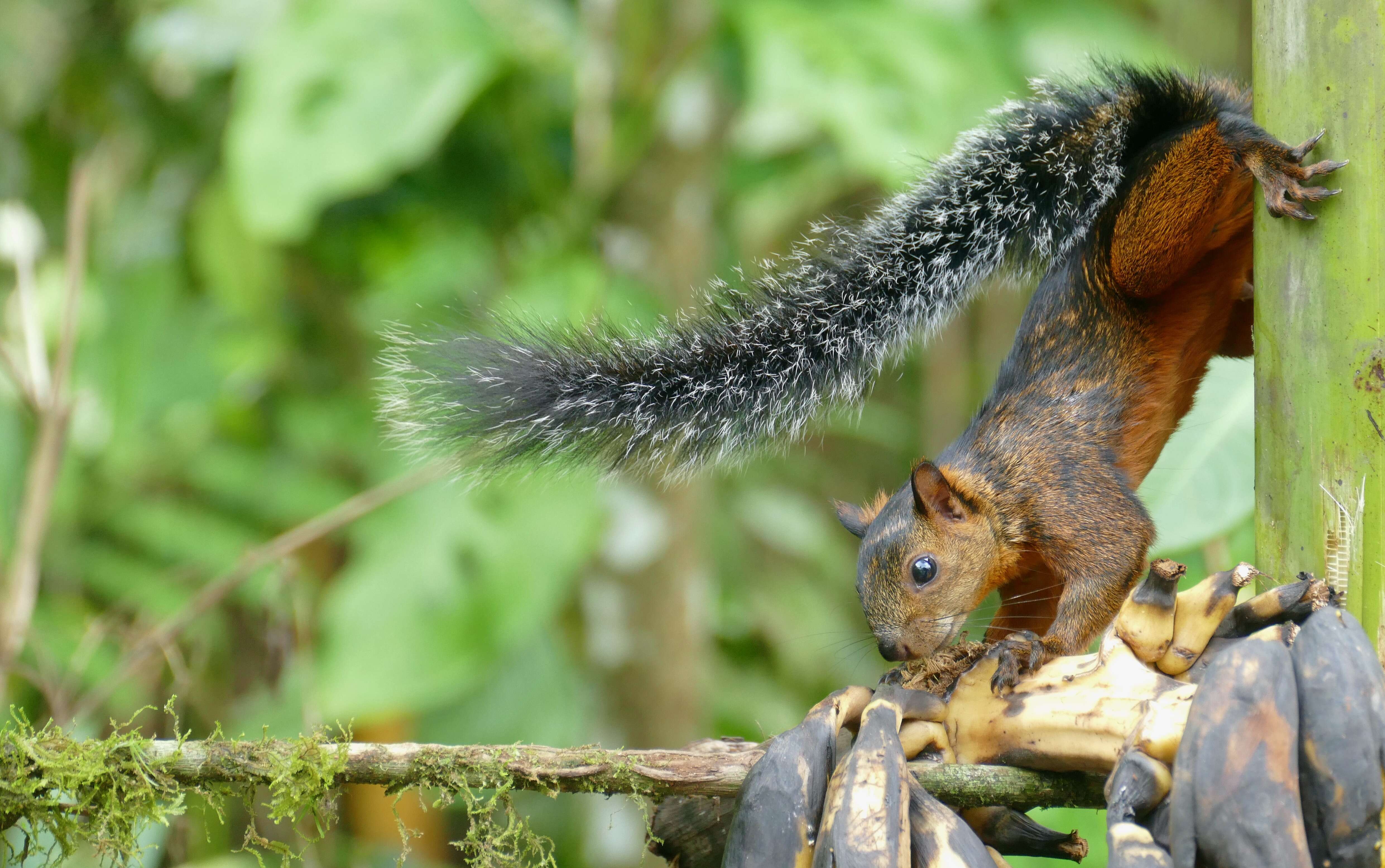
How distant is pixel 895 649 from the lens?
1241 millimetres

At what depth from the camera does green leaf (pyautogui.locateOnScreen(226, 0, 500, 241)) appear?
2.24 m

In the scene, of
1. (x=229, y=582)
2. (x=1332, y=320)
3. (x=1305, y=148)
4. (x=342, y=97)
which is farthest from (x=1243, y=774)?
(x=342, y=97)

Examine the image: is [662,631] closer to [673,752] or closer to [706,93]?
[706,93]

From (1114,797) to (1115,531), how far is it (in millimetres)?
466

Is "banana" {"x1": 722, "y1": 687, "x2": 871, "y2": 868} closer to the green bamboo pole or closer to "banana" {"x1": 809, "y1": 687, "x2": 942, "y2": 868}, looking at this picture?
"banana" {"x1": 809, "y1": 687, "x2": 942, "y2": 868}

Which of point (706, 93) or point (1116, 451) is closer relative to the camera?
→ point (1116, 451)

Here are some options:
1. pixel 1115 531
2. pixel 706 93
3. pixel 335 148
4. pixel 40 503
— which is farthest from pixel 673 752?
pixel 706 93

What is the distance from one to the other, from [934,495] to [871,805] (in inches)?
20.8

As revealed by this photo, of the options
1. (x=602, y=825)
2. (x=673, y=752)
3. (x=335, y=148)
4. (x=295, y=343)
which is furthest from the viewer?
(x=295, y=343)

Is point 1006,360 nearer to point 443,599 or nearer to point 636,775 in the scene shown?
point 636,775

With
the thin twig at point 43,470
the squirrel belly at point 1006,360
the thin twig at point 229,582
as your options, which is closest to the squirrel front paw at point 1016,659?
the squirrel belly at point 1006,360

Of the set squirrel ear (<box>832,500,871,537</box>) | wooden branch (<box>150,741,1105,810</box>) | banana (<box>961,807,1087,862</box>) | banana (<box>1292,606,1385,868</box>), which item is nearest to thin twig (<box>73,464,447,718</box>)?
squirrel ear (<box>832,500,871,537</box>)

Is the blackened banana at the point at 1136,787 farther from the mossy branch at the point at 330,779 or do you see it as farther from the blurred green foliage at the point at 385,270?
the blurred green foliage at the point at 385,270

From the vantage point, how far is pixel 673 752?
0.81 m
